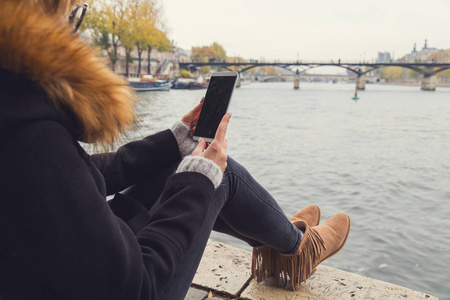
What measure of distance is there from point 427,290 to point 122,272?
8.51ft

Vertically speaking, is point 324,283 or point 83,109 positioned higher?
point 83,109

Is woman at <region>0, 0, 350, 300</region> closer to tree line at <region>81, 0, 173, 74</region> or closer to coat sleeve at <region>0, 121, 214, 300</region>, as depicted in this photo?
coat sleeve at <region>0, 121, 214, 300</region>

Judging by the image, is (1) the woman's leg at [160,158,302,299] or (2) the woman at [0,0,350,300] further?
(1) the woman's leg at [160,158,302,299]

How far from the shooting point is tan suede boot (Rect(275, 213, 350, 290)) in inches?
59.9

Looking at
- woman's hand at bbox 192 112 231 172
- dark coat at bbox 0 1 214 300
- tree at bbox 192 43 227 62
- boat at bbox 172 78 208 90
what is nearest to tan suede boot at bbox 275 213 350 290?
woman's hand at bbox 192 112 231 172

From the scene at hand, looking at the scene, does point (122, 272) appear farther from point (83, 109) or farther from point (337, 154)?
point (337, 154)

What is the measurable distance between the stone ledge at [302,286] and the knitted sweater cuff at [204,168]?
797mm

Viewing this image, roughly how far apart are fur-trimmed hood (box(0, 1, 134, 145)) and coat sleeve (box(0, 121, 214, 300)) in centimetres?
6

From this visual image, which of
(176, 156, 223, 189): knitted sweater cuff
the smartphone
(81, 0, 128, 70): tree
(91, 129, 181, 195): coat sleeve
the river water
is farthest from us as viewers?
(81, 0, 128, 70): tree

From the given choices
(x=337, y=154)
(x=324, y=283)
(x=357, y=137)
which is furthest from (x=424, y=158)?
(x=324, y=283)

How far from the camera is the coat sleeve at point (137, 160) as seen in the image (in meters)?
1.33

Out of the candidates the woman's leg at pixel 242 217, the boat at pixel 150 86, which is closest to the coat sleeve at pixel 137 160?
the woman's leg at pixel 242 217

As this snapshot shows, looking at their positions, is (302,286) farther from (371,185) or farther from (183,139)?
(371,185)

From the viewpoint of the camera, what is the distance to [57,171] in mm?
616
